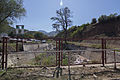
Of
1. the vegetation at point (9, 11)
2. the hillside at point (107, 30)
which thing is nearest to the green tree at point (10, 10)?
the vegetation at point (9, 11)

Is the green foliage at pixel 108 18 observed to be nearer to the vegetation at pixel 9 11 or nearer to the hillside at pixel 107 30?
the hillside at pixel 107 30

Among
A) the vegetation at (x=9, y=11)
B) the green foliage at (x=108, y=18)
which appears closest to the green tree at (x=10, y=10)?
the vegetation at (x=9, y=11)

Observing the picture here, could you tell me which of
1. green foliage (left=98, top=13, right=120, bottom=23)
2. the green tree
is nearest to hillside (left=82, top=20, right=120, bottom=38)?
green foliage (left=98, top=13, right=120, bottom=23)

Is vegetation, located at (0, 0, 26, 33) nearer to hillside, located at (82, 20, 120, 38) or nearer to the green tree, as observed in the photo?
the green tree

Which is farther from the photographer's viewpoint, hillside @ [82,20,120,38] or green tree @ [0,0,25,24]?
hillside @ [82,20,120,38]

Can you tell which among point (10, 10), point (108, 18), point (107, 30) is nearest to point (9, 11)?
point (10, 10)

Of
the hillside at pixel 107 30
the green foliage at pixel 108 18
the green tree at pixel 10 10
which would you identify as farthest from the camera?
the green foliage at pixel 108 18

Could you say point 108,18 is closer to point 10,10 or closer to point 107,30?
point 107,30

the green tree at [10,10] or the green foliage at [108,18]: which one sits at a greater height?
the green foliage at [108,18]

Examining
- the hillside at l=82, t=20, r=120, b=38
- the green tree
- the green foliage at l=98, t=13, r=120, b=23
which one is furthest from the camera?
the green foliage at l=98, t=13, r=120, b=23

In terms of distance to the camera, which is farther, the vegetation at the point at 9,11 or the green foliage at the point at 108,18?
the green foliage at the point at 108,18

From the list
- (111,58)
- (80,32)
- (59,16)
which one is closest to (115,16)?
(80,32)

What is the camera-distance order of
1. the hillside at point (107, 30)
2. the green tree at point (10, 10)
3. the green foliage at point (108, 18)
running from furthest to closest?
the green foliage at point (108, 18) → the hillside at point (107, 30) → the green tree at point (10, 10)

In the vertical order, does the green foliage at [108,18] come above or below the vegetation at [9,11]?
above
